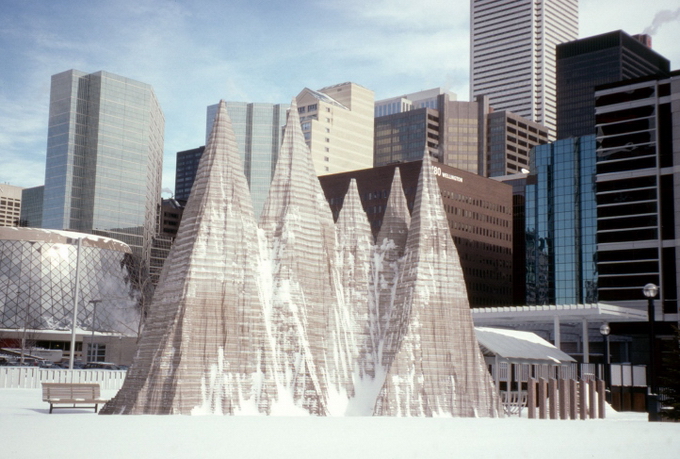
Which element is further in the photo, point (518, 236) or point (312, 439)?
point (518, 236)

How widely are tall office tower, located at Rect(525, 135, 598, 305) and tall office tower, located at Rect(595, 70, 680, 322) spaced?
209 ft

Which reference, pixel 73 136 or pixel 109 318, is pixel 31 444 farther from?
pixel 73 136

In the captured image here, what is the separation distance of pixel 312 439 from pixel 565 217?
152 m

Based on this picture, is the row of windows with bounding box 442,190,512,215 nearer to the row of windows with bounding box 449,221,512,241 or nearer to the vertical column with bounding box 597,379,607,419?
the row of windows with bounding box 449,221,512,241

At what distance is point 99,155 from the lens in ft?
573

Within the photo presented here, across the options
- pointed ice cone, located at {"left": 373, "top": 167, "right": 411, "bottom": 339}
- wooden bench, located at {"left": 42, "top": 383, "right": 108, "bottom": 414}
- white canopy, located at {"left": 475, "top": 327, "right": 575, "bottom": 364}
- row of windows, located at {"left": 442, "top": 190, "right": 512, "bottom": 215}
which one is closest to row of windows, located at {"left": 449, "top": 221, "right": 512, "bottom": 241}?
row of windows, located at {"left": 442, "top": 190, "right": 512, "bottom": 215}

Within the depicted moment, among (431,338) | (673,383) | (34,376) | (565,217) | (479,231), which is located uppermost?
(565,217)

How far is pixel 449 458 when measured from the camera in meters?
16.0

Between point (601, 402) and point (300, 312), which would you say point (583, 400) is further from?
point (300, 312)

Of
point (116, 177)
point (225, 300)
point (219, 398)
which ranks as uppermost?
point (116, 177)

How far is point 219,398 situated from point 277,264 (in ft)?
20.0

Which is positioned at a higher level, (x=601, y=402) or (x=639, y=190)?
(x=639, y=190)

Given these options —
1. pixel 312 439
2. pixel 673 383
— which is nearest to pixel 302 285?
pixel 312 439

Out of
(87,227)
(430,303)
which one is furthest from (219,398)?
(87,227)
